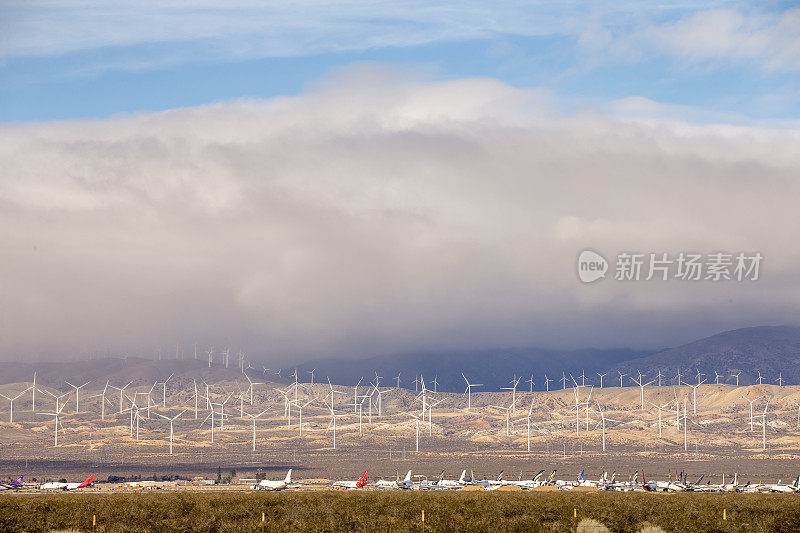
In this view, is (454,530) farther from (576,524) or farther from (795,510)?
(795,510)

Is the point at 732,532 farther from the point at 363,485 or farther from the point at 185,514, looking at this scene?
the point at 363,485

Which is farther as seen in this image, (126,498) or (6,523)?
(126,498)

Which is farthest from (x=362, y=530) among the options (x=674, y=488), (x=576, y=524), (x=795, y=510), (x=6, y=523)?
(x=674, y=488)

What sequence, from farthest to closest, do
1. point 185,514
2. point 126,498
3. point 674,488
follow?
1. point 674,488
2. point 126,498
3. point 185,514

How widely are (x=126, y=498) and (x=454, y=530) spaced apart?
138 feet

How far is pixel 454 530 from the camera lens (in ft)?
262

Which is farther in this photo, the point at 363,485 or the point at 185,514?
the point at 363,485

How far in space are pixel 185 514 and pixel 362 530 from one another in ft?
64.9

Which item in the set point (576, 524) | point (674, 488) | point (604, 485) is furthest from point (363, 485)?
point (576, 524)

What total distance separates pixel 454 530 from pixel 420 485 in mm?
69653

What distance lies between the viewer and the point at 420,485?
487ft

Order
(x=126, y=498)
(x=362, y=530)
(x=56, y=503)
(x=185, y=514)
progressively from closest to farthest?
1. (x=362, y=530)
2. (x=185, y=514)
3. (x=56, y=503)
4. (x=126, y=498)

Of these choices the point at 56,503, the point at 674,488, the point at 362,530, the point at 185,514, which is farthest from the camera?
the point at 674,488

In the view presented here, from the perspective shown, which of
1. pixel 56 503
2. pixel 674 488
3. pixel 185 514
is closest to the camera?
pixel 185 514
